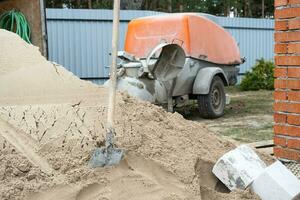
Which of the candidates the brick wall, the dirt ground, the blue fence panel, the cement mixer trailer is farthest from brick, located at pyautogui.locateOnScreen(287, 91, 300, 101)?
the blue fence panel

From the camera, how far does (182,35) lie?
25.3 feet

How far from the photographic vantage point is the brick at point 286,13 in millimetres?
3441

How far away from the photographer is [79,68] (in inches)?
449

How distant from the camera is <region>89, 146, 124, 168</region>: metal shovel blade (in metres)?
2.66

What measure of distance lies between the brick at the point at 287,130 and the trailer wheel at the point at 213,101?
418cm

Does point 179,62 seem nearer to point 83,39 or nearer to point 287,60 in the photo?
point 287,60

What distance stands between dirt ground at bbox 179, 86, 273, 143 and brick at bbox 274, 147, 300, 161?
6.19 feet

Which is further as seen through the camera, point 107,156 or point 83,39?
point 83,39

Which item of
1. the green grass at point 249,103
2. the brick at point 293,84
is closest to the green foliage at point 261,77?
the green grass at point 249,103

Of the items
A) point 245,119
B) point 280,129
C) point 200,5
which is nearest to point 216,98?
point 245,119

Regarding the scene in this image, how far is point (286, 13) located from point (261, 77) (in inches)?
396

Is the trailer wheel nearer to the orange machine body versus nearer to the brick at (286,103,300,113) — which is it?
the orange machine body

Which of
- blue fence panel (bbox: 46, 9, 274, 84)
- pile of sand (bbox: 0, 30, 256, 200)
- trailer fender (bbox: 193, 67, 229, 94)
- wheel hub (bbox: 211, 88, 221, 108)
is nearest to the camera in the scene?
pile of sand (bbox: 0, 30, 256, 200)

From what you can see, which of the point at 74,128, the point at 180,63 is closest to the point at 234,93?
the point at 180,63
